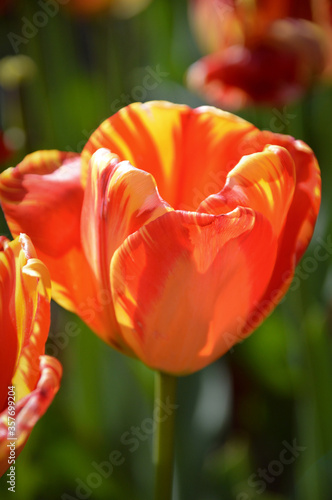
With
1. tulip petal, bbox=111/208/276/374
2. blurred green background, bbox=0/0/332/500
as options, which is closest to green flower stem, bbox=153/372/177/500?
tulip petal, bbox=111/208/276/374

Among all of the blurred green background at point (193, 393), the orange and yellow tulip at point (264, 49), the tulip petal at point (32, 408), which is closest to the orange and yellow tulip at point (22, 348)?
the tulip petal at point (32, 408)

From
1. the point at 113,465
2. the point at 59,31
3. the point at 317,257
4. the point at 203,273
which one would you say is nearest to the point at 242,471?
the point at 113,465

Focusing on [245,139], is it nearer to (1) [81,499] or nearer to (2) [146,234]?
(2) [146,234]

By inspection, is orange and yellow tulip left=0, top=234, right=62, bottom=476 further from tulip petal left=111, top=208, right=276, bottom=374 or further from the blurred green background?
the blurred green background

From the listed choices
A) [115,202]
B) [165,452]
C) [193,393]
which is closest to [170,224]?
[115,202]

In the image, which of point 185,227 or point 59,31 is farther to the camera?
point 59,31

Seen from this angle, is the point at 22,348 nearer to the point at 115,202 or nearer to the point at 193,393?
the point at 115,202

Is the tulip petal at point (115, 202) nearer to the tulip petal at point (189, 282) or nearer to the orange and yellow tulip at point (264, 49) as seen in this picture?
the tulip petal at point (189, 282)
